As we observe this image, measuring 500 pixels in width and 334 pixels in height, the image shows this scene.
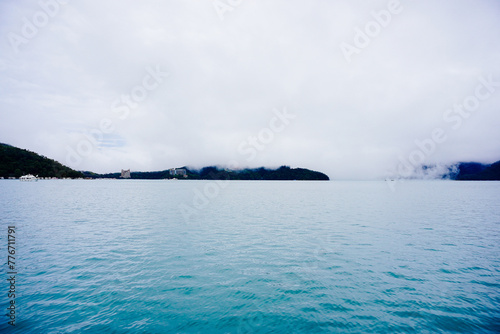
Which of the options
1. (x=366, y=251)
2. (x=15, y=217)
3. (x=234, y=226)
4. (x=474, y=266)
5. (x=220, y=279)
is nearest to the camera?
(x=220, y=279)

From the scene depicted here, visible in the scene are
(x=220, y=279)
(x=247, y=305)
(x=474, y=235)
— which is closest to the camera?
(x=247, y=305)

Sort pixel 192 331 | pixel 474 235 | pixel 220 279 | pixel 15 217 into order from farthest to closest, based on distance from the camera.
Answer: pixel 15 217 < pixel 474 235 < pixel 220 279 < pixel 192 331

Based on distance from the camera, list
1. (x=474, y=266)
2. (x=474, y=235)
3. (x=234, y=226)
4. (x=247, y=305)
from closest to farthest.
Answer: (x=247, y=305), (x=474, y=266), (x=474, y=235), (x=234, y=226)

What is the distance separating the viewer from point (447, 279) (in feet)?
67.7

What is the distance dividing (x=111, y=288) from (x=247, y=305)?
11.4 m

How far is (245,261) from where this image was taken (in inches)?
973

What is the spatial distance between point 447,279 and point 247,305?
743 inches

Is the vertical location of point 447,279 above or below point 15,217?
below

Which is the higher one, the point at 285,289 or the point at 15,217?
the point at 15,217

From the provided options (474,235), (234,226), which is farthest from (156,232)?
(474,235)

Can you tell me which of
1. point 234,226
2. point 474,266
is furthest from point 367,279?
point 234,226

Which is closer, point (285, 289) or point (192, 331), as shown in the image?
point (192, 331)

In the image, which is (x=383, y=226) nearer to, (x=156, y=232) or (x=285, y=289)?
(x=285, y=289)

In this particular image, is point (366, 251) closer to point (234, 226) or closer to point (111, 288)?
point (234, 226)
